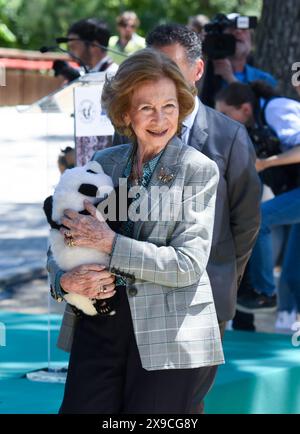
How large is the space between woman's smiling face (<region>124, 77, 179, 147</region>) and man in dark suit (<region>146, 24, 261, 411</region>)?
80 centimetres

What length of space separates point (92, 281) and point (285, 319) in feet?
13.3

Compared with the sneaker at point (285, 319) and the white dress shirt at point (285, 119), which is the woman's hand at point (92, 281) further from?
the sneaker at point (285, 319)

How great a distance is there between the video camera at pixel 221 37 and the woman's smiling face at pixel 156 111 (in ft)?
13.1

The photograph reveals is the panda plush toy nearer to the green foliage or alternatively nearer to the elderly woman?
the elderly woman

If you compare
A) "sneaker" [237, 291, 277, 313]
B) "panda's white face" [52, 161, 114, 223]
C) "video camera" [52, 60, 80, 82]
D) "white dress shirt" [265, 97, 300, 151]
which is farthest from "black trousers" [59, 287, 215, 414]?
"video camera" [52, 60, 80, 82]

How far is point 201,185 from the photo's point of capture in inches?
138

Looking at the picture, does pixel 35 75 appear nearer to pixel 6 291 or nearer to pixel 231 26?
pixel 6 291

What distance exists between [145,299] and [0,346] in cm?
258

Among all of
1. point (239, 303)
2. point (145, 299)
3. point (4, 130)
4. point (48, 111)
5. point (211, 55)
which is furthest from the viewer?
point (4, 130)

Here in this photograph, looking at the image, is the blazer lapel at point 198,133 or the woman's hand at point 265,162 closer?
the blazer lapel at point 198,133

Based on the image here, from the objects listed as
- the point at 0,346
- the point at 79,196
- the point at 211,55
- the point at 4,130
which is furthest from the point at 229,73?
the point at 4,130

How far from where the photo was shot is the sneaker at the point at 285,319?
7.34 metres

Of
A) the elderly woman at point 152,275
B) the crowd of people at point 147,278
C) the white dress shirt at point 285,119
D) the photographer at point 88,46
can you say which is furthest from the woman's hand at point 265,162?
the elderly woman at point 152,275

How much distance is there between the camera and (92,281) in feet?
11.5
